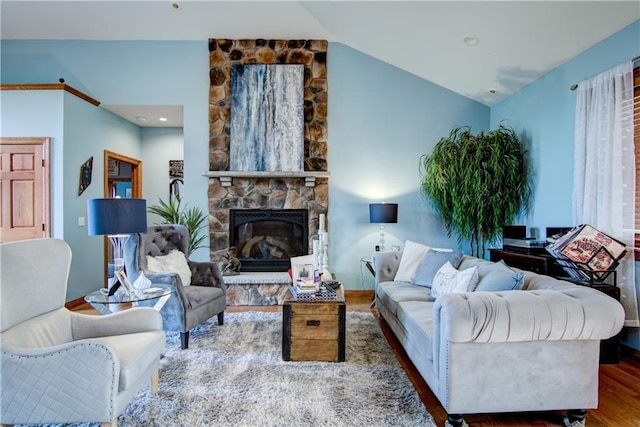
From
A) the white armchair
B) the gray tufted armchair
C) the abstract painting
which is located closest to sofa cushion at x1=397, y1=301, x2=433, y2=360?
the white armchair

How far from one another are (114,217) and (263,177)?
2410mm

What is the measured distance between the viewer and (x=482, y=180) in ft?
13.2

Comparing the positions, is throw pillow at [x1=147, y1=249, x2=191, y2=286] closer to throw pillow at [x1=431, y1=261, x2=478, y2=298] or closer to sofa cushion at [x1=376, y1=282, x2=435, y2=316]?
sofa cushion at [x1=376, y1=282, x2=435, y2=316]

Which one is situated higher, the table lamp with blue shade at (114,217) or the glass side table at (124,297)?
the table lamp with blue shade at (114,217)

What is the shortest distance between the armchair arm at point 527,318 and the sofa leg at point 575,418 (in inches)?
16.9

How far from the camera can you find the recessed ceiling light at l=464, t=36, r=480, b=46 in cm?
357

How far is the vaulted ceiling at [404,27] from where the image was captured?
3.06 meters

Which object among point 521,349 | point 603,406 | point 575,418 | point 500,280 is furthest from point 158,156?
point 603,406

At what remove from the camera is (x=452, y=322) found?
166cm

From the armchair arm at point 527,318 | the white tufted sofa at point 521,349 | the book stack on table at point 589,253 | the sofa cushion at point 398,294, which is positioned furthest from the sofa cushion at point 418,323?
the book stack on table at point 589,253

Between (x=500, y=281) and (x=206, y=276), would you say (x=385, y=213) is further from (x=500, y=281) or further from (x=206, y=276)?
(x=206, y=276)

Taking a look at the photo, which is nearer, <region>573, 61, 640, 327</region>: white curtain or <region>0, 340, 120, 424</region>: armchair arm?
<region>0, 340, 120, 424</region>: armchair arm

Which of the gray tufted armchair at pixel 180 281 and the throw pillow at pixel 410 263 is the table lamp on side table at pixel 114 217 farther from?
the throw pillow at pixel 410 263

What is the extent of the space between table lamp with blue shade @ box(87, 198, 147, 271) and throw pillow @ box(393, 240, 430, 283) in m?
2.41
